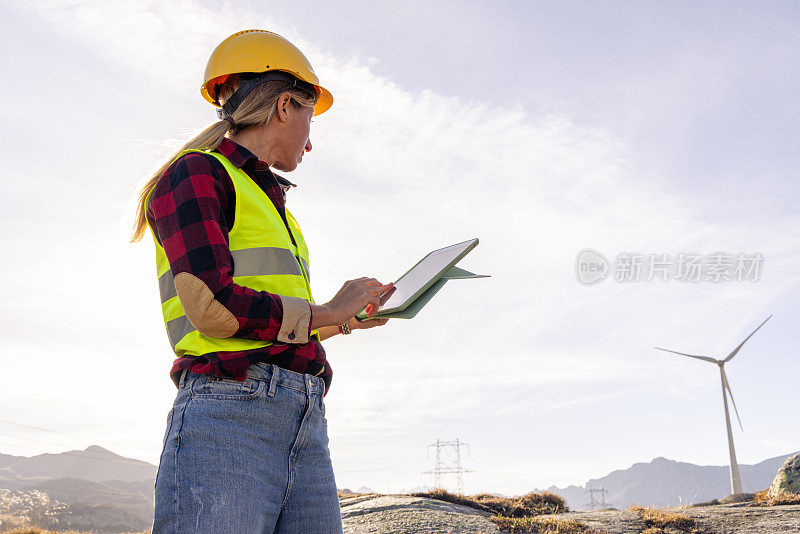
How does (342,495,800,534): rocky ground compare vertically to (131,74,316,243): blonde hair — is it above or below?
below

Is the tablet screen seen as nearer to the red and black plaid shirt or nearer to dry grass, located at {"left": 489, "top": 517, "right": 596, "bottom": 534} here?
the red and black plaid shirt

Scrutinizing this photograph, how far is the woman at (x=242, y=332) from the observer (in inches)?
99.9

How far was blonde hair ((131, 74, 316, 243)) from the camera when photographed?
303 cm

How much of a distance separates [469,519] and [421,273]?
28.2 feet

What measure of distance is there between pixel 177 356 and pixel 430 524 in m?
8.39

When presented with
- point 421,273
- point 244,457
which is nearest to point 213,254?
point 244,457

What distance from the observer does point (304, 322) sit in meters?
2.69

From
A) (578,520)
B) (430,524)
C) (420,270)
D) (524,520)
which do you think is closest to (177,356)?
(420,270)

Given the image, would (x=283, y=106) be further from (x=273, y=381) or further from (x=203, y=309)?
(x=273, y=381)

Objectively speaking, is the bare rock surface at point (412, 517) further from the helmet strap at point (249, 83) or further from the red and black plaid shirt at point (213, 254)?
the helmet strap at point (249, 83)

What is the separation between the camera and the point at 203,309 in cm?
254

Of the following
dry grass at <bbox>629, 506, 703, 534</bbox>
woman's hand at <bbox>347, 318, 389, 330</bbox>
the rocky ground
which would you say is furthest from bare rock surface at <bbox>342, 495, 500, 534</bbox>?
woman's hand at <bbox>347, 318, 389, 330</bbox>

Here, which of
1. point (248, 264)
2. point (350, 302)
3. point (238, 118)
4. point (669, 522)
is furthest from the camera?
point (669, 522)

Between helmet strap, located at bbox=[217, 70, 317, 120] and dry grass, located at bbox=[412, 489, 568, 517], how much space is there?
10.2 m
